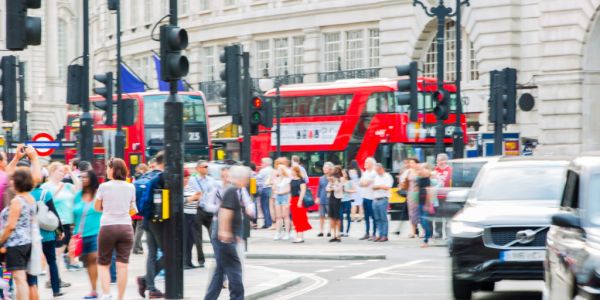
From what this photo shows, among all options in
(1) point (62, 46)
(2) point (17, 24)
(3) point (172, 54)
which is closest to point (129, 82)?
(3) point (172, 54)

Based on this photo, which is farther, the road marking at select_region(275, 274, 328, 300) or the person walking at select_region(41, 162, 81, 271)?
the person walking at select_region(41, 162, 81, 271)

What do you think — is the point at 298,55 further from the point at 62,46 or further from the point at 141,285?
the point at 62,46

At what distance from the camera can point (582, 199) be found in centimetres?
1095

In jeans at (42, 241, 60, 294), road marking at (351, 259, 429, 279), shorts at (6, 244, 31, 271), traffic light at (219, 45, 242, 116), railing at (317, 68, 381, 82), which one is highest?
railing at (317, 68, 381, 82)

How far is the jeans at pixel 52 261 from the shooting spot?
16688 millimetres

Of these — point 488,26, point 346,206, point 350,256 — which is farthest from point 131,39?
point 350,256

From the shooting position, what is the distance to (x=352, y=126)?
44469 mm

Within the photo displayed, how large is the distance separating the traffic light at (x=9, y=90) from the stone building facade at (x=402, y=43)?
867 inches

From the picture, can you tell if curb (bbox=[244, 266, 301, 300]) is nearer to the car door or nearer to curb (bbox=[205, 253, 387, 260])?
curb (bbox=[205, 253, 387, 260])

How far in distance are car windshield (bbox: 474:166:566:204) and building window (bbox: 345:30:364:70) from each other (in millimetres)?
38575

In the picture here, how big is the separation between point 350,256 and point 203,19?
40777 mm

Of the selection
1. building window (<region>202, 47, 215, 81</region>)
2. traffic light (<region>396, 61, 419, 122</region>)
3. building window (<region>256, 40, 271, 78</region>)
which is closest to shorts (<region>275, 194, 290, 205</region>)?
traffic light (<region>396, 61, 419, 122</region>)

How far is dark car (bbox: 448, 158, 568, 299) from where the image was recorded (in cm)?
1533

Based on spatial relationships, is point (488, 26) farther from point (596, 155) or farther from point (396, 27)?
point (596, 155)
